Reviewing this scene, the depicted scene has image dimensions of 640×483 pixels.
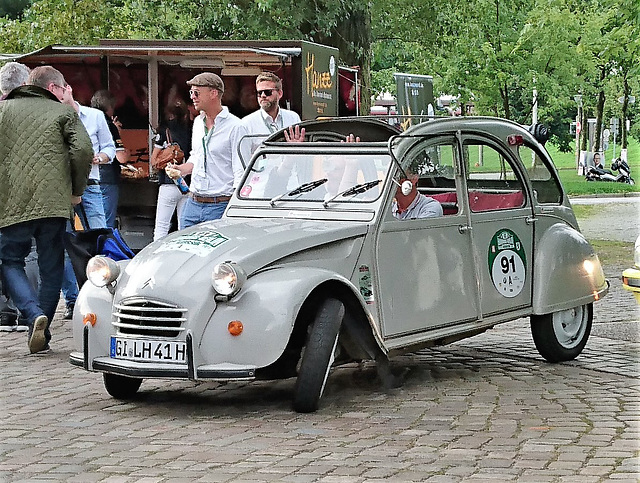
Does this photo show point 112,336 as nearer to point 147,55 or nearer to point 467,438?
point 467,438

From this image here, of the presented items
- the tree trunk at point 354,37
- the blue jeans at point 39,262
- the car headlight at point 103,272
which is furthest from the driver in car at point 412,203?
the tree trunk at point 354,37

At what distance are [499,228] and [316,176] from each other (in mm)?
1390

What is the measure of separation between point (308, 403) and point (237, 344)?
0.56 meters

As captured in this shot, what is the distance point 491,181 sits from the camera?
30.2 feet

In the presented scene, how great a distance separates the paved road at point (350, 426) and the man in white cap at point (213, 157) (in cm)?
172

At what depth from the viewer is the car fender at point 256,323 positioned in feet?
22.3

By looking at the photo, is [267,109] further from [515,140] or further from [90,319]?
[90,319]

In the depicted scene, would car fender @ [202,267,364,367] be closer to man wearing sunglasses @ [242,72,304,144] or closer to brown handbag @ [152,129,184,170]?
man wearing sunglasses @ [242,72,304,144]

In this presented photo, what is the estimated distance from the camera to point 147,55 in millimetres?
15984

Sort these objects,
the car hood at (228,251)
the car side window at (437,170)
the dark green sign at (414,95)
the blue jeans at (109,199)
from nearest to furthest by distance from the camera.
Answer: the car hood at (228,251), the car side window at (437,170), the blue jeans at (109,199), the dark green sign at (414,95)

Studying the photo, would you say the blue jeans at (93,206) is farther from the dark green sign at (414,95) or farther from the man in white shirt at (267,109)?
the dark green sign at (414,95)

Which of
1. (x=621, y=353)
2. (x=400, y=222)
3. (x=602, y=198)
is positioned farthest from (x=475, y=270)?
(x=602, y=198)

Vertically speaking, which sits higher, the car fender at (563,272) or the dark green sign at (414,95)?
the dark green sign at (414,95)

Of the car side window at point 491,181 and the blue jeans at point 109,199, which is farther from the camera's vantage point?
the blue jeans at point 109,199
